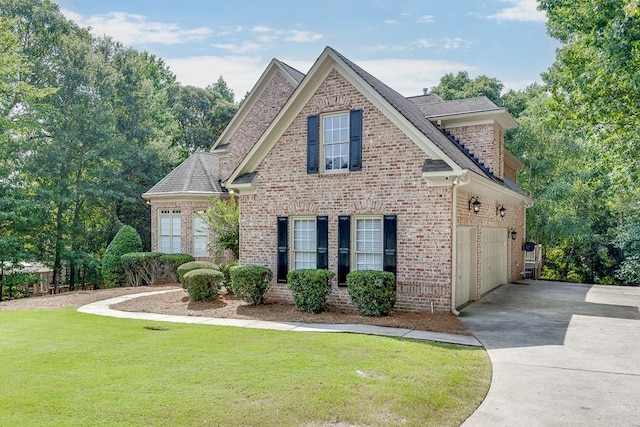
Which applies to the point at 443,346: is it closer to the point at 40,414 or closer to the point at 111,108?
the point at 40,414

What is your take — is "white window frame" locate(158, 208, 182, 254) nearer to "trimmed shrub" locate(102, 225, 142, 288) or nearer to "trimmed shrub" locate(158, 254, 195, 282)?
"trimmed shrub" locate(158, 254, 195, 282)

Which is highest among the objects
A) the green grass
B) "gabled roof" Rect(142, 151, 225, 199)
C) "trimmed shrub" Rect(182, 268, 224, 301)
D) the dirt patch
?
"gabled roof" Rect(142, 151, 225, 199)

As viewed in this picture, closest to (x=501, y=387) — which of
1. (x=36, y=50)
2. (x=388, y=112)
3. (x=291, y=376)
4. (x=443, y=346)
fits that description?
(x=443, y=346)

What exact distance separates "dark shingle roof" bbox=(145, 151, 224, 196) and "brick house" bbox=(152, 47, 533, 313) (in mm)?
7325

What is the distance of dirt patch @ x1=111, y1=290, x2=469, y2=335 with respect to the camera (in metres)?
10.0

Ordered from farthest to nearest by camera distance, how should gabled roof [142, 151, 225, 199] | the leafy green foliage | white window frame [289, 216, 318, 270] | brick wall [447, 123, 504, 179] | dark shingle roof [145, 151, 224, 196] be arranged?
dark shingle roof [145, 151, 224, 196] < gabled roof [142, 151, 225, 199] < the leafy green foliage < brick wall [447, 123, 504, 179] < white window frame [289, 216, 318, 270]

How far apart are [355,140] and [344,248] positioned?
2913mm

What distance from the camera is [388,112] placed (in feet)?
37.9

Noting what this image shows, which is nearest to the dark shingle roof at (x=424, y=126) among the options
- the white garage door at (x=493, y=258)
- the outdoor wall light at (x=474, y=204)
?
the outdoor wall light at (x=474, y=204)

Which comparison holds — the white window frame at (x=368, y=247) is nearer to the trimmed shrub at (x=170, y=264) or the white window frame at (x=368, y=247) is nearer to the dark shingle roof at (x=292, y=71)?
the dark shingle roof at (x=292, y=71)

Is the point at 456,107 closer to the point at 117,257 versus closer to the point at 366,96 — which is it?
the point at 366,96

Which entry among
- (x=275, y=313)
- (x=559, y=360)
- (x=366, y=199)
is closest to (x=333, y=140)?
(x=366, y=199)

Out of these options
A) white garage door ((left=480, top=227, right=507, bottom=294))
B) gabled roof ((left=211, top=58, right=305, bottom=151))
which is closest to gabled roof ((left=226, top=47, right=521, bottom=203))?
white garage door ((left=480, top=227, right=507, bottom=294))

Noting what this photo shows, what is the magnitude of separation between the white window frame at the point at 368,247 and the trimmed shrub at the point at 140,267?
1124 cm
